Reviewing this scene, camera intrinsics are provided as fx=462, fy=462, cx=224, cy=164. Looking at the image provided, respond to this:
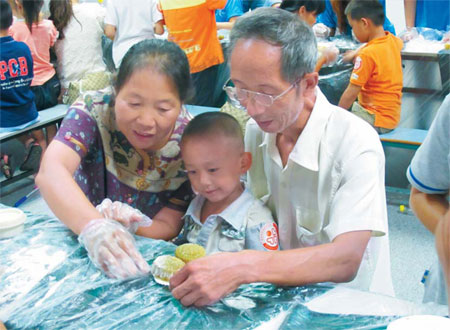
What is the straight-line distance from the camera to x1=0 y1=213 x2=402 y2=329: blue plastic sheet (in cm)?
83

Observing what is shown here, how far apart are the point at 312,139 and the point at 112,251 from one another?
0.54 m

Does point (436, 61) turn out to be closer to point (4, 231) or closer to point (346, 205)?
point (346, 205)

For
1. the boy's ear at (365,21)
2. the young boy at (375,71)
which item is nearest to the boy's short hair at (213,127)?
the young boy at (375,71)

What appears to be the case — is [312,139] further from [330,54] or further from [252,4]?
[252,4]

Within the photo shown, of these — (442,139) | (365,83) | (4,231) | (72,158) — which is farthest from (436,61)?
(4,231)

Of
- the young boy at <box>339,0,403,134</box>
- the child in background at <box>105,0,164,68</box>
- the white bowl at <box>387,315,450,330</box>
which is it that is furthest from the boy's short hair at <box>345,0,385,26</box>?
the white bowl at <box>387,315,450,330</box>

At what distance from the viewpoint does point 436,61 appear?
314 centimetres

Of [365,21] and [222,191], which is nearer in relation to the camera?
[222,191]

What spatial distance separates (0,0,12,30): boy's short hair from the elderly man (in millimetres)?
2072

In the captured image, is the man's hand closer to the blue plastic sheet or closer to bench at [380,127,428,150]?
the blue plastic sheet

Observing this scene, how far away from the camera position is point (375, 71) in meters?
2.64

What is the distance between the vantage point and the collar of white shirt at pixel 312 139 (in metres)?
1.14

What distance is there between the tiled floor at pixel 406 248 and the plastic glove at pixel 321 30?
51.5 inches

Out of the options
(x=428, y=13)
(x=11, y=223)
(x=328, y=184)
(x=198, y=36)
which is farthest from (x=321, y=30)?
(x=11, y=223)
